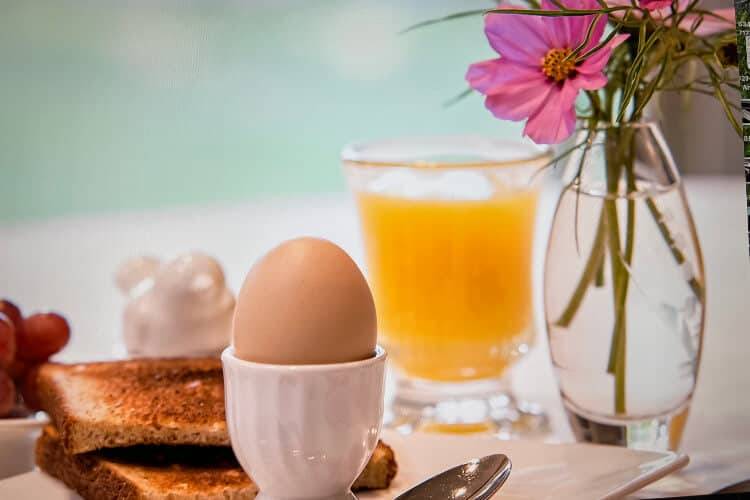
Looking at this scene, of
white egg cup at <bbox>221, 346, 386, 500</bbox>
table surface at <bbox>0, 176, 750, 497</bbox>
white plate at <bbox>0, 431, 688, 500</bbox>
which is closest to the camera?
white egg cup at <bbox>221, 346, 386, 500</bbox>

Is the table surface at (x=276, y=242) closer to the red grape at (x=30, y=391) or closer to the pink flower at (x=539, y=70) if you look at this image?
the red grape at (x=30, y=391)

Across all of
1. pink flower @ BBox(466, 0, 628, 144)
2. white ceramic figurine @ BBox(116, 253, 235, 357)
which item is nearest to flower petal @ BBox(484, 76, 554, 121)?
pink flower @ BBox(466, 0, 628, 144)

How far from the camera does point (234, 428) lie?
1.79ft

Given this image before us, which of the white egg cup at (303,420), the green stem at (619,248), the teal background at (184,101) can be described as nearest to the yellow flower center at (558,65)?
the green stem at (619,248)

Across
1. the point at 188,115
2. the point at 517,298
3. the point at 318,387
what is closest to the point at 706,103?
the point at 517,298

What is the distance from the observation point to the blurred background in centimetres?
451

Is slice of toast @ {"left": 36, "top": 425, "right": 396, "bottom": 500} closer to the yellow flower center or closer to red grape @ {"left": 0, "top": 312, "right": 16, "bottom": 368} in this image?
red grape @ {"left": 0, "top": 312, "right": 16, "bottom": 368}

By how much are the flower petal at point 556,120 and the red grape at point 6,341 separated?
1.48 ft

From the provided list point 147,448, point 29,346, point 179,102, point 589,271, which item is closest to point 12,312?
point 29,346

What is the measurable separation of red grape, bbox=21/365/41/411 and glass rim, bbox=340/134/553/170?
334 millimetres

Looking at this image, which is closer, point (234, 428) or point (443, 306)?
point (234, 428)

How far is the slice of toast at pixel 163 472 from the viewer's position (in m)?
0.61

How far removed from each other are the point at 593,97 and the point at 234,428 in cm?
37

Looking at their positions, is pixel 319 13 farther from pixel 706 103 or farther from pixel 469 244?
pixel 469 244
